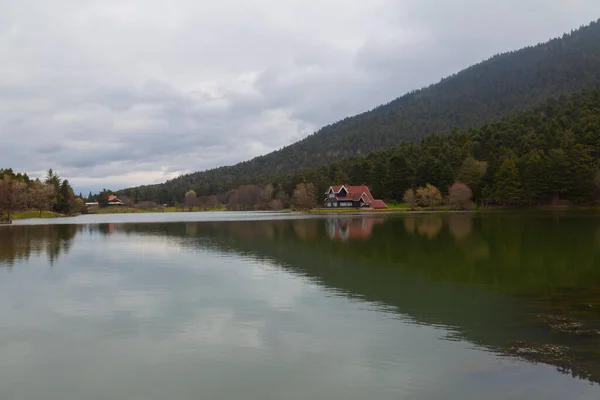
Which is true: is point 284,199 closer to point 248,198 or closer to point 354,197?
point 248,198

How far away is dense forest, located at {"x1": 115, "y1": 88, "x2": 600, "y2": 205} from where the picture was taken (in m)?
84.5

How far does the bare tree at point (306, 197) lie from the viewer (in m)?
127

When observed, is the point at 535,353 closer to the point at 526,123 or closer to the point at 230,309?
the point at 230,309

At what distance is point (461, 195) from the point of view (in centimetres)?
9450

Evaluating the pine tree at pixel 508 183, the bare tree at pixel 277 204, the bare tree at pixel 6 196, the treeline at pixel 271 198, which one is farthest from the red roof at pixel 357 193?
the bare tree at pixel 6 196

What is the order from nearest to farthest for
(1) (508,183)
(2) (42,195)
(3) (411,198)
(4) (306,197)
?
(1) (508,183)
(3) (411,198)
(2) (42,195)
(4) (306,197)

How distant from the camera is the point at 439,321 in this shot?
45.0 feet

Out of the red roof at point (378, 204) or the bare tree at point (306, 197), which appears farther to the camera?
the bare tree at point (306, 197)

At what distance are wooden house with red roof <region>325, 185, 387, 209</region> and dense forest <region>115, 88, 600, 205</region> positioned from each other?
15.0 ft

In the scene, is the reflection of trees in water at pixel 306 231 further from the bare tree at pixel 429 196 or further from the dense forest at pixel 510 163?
the bare tree at pixel 429 196

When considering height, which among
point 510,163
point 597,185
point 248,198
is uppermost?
point 510,163

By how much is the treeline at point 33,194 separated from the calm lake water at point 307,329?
285 ft

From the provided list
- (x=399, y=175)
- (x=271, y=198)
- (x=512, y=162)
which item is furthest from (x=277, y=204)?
(x=512, y=162)

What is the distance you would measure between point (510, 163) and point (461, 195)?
36.1 ft
